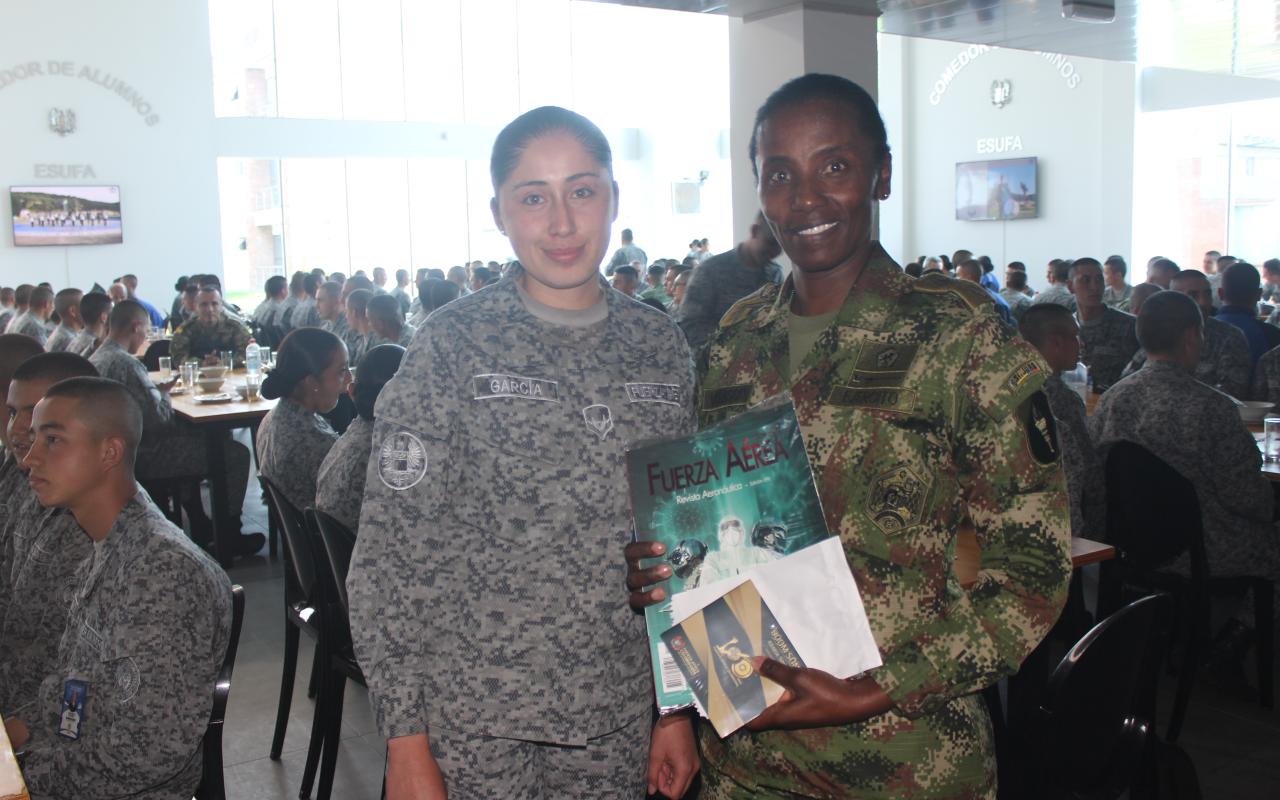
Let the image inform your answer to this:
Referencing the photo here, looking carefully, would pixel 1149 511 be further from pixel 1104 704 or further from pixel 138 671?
pixel 138 671

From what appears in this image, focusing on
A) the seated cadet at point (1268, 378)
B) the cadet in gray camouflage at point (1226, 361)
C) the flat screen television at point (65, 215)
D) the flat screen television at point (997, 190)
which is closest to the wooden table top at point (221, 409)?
the cadet in gray camouflage at point (1226, 361)

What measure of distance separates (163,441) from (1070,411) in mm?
4890

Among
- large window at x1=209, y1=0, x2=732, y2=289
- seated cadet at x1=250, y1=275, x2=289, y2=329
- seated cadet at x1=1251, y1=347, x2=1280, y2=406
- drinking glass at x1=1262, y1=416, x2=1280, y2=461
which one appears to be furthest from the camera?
large window at x1=209, y1=0, x2=732, y2=289

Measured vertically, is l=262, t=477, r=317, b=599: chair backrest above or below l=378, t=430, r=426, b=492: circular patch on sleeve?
below

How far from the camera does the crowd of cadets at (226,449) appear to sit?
7.07ft

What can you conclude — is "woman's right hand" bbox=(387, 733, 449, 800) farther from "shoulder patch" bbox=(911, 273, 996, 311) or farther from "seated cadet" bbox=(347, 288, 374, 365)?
"seated cadet" bbox=(347, 288, 374, 365)

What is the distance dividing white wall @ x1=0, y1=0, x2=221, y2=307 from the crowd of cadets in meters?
8.18

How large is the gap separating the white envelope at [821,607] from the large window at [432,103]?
53.7 ft

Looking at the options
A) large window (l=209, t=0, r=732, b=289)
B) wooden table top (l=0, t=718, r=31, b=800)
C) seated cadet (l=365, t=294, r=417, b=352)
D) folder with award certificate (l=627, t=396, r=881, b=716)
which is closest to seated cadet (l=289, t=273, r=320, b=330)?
seated cadet (l=365, t=294, r=417, b=352)

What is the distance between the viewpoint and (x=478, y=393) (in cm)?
154

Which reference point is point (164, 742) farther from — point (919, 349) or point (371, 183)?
point (371, 183)

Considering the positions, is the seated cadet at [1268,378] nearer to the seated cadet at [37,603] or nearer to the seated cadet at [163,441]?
the seated cadet at [37,603]

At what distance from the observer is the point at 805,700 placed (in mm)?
1235

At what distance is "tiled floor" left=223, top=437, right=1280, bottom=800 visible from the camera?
3404 mm
